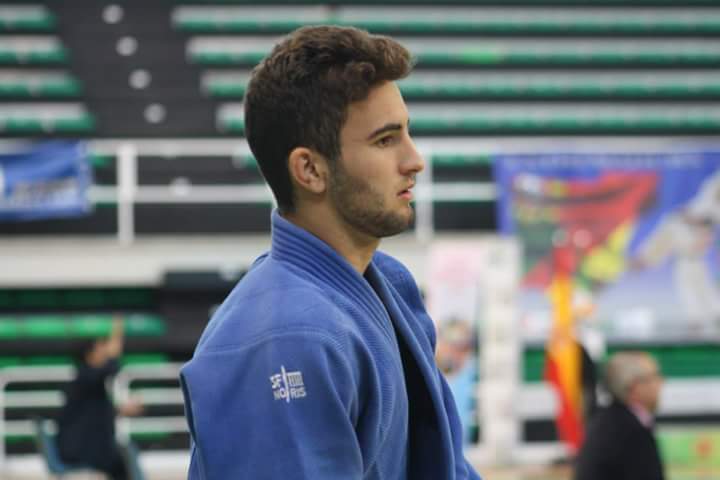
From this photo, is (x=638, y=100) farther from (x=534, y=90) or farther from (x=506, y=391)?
(x=506, y=391)

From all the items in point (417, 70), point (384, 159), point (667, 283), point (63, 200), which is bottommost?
point (667, 283)

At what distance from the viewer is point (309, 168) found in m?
1.54

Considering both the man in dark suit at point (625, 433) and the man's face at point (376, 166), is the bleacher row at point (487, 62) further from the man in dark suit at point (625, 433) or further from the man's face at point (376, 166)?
the man's face at point (376, 166)

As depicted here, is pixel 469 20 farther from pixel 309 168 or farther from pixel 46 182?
pixel 309 168

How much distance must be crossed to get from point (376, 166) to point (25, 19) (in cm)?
1254

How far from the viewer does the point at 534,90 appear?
516 inches

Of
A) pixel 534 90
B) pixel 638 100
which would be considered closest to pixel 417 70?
pixel 534 90

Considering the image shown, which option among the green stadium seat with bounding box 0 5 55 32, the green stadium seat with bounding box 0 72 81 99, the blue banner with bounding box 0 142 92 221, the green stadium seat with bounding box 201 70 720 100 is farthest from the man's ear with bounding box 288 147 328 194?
the green stadium seat with bounding box 0 5 55 32

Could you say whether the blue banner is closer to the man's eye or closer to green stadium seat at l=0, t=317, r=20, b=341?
green stadium seat at l=0, t=317, r=20, b=341

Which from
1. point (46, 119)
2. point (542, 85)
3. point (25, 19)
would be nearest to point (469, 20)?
point (542, 85)

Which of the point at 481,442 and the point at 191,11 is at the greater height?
the point at 191,11

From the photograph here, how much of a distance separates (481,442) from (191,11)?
5818mm

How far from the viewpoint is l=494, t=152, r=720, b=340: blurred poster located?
10469 mm

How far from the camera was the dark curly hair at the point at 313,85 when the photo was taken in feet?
4.95
